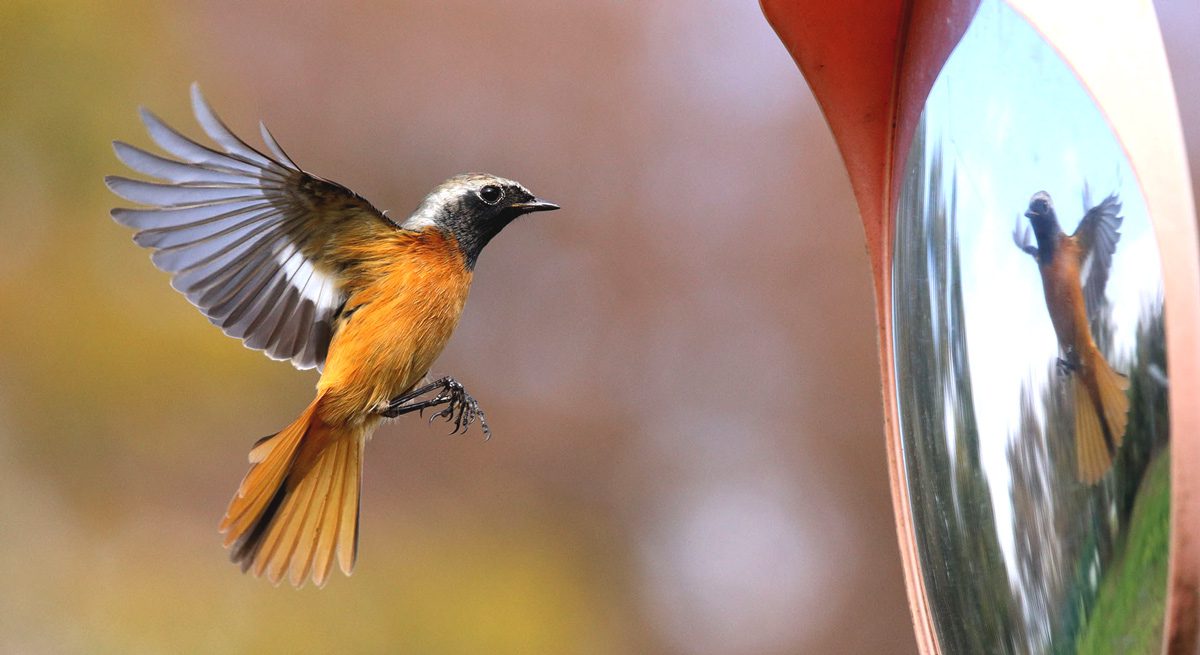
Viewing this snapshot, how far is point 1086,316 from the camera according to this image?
3.26ft

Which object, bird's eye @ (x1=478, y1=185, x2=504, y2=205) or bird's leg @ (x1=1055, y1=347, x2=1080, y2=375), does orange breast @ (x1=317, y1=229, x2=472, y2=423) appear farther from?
bird's leg @ (x1=1055, y1=347, x2=1080, y2=375)

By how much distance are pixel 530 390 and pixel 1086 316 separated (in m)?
3.07

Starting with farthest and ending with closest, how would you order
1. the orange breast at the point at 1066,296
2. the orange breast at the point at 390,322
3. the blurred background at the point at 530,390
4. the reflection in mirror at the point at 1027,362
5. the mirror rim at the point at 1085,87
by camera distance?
the blurred background at the point at 530,390 → the orange breast at the point at 390,322 → the orange breast at the point at 1066,296 → the reflection in mirror at the point at 1027,362 → the mirror rim at the point at 1085,87

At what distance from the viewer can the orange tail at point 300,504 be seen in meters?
2.20

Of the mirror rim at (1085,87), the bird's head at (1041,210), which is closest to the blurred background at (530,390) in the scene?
the mirror rim at (1085,87)

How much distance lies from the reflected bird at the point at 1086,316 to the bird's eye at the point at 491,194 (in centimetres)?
131

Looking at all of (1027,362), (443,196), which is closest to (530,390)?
(443,196)

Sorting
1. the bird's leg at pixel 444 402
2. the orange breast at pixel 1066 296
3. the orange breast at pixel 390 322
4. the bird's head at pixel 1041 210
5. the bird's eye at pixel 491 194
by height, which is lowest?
the orange breast at pixel 1066 296

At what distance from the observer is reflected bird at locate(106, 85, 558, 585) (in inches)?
82.6

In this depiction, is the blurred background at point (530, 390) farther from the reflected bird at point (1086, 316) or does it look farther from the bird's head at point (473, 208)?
the reflected bird at point (1086, 316)

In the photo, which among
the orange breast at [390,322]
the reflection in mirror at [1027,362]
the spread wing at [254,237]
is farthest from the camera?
the orange breast at [390,322]

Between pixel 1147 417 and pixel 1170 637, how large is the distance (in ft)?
0.53

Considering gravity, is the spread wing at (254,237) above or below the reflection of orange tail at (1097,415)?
above

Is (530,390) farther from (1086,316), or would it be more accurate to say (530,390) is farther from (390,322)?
(1086,316)
